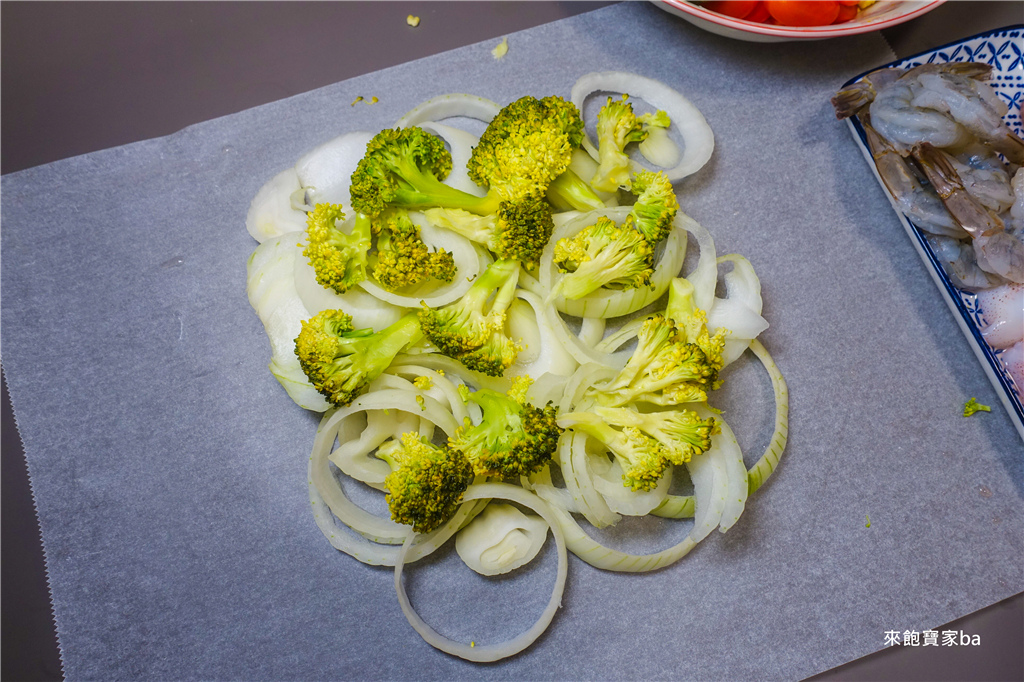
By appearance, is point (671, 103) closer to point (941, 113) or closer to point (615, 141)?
point (615, 141)

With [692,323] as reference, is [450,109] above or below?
above

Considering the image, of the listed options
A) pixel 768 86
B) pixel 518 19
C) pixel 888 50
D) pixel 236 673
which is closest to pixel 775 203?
pixel 768 86

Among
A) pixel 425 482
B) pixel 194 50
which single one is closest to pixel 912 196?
pixel 425 482

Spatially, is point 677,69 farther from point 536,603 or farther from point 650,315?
point 536,603

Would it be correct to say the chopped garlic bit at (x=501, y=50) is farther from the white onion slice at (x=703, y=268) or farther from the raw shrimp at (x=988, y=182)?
the raw shrimp at (x=988, y=182)

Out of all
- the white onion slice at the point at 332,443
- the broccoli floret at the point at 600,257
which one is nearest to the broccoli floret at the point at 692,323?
the broccoli floret at the point at 600,257

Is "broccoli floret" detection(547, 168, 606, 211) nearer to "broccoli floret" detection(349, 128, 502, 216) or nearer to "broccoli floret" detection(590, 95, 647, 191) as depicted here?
"broccoli floret" detection(590, 95, 647, 191)
